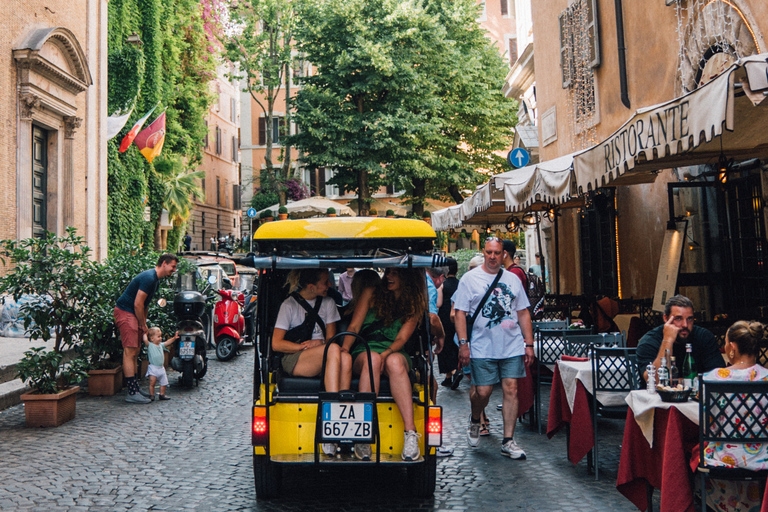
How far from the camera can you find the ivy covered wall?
903 inches

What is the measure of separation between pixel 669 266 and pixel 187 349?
258 inches

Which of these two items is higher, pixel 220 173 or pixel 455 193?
pixel 220 173

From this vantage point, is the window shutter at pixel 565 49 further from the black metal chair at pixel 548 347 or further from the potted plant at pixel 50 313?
the potted plant at pixel 50 313

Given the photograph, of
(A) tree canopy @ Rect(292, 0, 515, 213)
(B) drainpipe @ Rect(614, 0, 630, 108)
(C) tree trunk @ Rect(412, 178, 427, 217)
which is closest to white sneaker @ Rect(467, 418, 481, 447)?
(B) drainpipe @ Rect(614, 0, 630, 108)

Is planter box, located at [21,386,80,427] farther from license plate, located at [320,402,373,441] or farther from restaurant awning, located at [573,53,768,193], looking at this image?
restaurant awning, located at [573,53,768,193]

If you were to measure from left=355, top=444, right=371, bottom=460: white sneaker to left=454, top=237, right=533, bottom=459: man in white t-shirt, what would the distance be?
1.73 m

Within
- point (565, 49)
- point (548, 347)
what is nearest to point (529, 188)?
point (548, 347)

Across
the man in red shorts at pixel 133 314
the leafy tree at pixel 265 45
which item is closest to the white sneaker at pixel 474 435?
the man in red shorts at pixel 133 314

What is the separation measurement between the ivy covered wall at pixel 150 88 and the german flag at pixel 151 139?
3.52 ft

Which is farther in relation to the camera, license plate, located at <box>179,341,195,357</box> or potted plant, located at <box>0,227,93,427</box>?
license plate, located at <box>179,341,195,357</box>

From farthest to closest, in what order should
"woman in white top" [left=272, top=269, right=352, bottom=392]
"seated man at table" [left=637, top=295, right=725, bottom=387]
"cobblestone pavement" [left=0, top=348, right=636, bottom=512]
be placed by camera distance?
1. "woman in white top" [left=272, top=269, right=352, bottom=392]
2. "seated man at table" [left=637, top=295, right=725, bottom=387]
3. "cobblestone pavement" [left=0, top=348, right=636, bottom=512]

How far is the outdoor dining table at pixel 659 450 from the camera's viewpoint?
4414 mm

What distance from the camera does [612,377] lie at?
5.84m

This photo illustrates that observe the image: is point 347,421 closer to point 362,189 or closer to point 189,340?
point 189,340
